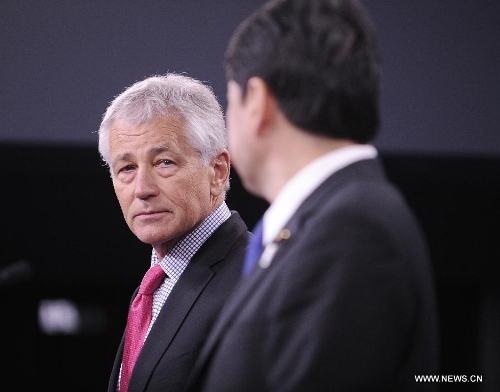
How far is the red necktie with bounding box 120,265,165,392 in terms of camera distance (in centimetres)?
173

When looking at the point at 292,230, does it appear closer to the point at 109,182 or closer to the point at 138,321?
the point at 138,321

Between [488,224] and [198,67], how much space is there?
161cm

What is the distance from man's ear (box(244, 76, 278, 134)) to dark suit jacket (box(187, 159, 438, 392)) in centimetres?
13

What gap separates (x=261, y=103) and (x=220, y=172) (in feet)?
2.81

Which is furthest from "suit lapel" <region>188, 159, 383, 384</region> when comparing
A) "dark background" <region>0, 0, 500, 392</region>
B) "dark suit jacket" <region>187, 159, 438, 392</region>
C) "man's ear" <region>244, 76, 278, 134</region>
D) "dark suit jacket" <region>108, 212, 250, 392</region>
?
"dark background" <region>0, 0, 500, 392</region>

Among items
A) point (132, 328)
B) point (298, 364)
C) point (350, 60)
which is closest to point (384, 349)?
point (298, 364)

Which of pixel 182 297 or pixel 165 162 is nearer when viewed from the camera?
pixel 182 297

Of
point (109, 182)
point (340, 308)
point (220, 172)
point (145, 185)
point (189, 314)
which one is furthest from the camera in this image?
point (109, 182)

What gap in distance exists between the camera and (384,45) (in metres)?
Answer: 3.53

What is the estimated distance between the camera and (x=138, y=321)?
1776 millimetres

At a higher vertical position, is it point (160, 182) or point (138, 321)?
point (160, 182)

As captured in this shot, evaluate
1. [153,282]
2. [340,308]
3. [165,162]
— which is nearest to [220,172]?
[165,162]

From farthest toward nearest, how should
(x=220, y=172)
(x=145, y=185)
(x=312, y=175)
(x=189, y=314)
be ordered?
(x=220, y=172) < (x=145, y=185) < (x=189, y=314) < (x=312, y=175)

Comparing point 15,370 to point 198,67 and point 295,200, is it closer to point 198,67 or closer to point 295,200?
point 198,67
